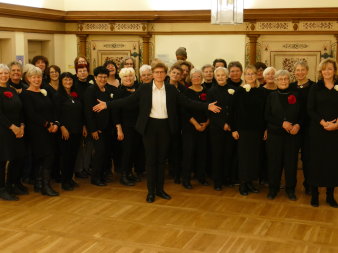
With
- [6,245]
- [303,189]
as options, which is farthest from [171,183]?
[6,245]

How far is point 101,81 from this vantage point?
20.8ft

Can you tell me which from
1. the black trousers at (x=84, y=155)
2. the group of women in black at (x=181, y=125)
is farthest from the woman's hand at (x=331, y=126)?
the black trousers at (x=84, y=155)

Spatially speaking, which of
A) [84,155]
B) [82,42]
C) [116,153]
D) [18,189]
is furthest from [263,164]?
[82,42]

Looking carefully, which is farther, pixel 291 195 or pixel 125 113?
pixel 125 113

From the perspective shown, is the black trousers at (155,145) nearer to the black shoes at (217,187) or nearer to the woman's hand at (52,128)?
the black shoes at (217,187)

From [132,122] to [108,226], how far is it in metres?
1.88

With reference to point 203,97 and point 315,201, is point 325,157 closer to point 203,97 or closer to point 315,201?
point 315,201

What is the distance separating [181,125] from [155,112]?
859 millimetres

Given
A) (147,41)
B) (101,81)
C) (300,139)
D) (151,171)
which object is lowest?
(151,171)

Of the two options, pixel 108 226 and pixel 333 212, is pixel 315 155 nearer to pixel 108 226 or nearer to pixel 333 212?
pixel 333 212

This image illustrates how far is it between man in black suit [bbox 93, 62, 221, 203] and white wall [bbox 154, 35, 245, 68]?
13.9 ft

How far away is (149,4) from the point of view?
10.1 m

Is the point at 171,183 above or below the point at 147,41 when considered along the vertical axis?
below

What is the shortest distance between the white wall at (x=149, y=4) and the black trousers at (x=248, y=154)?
13.8 feet
